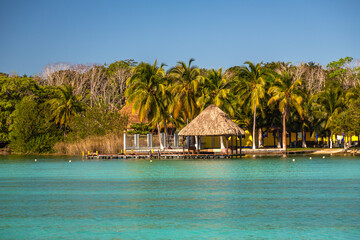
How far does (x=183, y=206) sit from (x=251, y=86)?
42.7 metres

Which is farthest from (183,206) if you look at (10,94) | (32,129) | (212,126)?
(10,94)

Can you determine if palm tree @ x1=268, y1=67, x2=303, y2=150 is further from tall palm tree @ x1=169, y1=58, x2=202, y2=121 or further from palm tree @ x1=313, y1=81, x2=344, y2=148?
tall palm tree @ x1=169, y1=58, x2=202, y2=121

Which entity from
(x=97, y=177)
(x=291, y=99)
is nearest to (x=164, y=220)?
(x=97, y=177)

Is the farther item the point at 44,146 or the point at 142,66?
the point at 44,146

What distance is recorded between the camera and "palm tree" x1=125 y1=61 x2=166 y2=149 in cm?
5772

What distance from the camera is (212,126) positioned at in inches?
2104

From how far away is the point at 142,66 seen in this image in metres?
58.5

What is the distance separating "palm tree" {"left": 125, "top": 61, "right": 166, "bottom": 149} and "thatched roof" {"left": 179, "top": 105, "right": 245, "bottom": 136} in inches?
208

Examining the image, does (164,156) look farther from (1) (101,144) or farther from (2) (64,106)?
(2) (64,106)

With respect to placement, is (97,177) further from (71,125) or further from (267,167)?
(71,125)

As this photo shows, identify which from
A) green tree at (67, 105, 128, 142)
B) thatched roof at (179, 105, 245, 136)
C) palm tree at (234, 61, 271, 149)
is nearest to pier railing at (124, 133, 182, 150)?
green tree at (67, 105, 128, 142)

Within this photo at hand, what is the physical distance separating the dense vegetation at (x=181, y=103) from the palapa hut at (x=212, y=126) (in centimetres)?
381

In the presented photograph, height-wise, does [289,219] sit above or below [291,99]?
below

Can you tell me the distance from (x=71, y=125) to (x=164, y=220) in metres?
51.2
